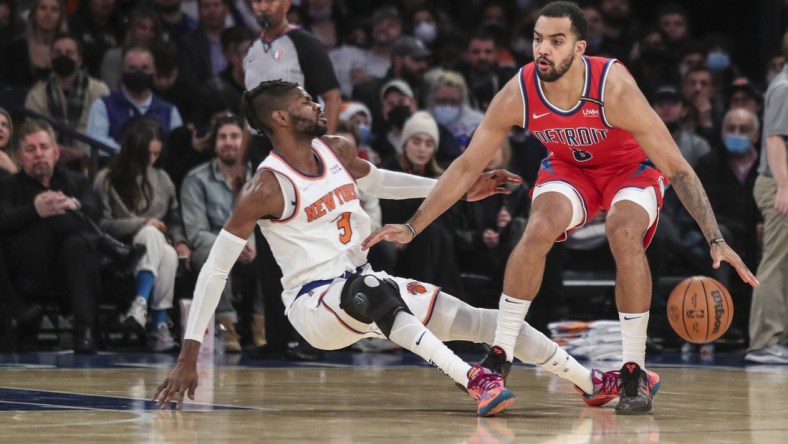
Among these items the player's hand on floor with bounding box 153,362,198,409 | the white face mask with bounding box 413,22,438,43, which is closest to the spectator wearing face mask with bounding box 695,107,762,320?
the white face mask with bounding box 413,22,438,43

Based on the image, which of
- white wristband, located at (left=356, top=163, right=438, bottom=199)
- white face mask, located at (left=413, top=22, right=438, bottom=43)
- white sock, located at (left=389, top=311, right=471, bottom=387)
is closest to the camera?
white sock, located at (left=389, top=311, right=471, bottom=387)

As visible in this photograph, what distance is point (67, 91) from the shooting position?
10.5m

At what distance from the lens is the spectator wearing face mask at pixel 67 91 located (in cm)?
1036

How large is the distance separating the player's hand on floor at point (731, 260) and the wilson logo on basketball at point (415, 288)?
1165 millimetres

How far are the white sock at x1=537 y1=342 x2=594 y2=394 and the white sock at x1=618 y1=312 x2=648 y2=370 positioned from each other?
0.20 metres

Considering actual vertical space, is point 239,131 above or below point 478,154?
above

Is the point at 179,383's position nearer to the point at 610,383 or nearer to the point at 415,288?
the point at 415,288

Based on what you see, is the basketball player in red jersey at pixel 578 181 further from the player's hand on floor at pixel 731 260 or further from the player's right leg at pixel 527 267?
the player's hand on floor at pixel 731 260

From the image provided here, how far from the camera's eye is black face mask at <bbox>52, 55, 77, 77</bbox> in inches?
407

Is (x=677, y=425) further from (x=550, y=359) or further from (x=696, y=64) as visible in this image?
(x=696, y=64)

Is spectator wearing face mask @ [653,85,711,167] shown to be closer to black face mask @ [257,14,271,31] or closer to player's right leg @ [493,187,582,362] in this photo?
black face mask @ [257,14,271,31]

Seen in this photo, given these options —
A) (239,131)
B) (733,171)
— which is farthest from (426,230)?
(733,171)

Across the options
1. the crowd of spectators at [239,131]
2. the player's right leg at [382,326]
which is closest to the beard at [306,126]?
the player's right leg at [382,326]

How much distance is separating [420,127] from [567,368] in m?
4.16
